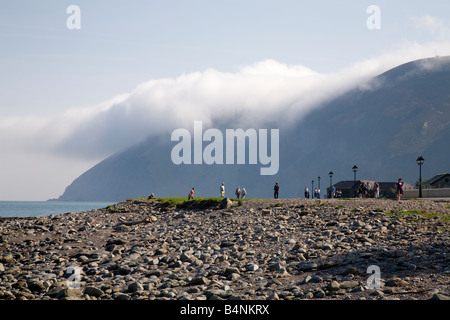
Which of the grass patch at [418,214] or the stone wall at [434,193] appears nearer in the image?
the grass patch at [418,214]

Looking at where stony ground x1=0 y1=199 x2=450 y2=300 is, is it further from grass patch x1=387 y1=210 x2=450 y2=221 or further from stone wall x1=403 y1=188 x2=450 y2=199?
stone wall x1=403 y1=188 x2=450 y2=199

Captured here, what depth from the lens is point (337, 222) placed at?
29.8 meters

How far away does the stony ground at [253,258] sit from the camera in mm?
16936

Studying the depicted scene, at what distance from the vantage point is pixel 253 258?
2273 cm

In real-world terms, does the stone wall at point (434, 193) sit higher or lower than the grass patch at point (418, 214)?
higher

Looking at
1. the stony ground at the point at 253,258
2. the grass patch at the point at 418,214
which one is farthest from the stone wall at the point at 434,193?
the grass patch at the point at 418,214

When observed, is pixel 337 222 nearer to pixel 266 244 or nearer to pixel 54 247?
pixel 266 244

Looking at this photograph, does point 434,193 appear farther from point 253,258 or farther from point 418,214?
point 253,258

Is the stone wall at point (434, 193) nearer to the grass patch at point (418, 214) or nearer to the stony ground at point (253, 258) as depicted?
the stony ground at point (253, 258)

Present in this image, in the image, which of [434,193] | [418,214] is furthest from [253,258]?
[434,193]

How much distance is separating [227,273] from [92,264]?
24.4 feet

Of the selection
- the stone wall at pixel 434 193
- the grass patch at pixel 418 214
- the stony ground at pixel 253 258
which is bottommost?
the stony ground at pixel 253 258

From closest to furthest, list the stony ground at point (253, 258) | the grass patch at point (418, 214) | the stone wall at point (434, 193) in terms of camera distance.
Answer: the stony ground at point (253, 258) → the grass patch at point (418, 214) → the stone wall at point (434, 193)
